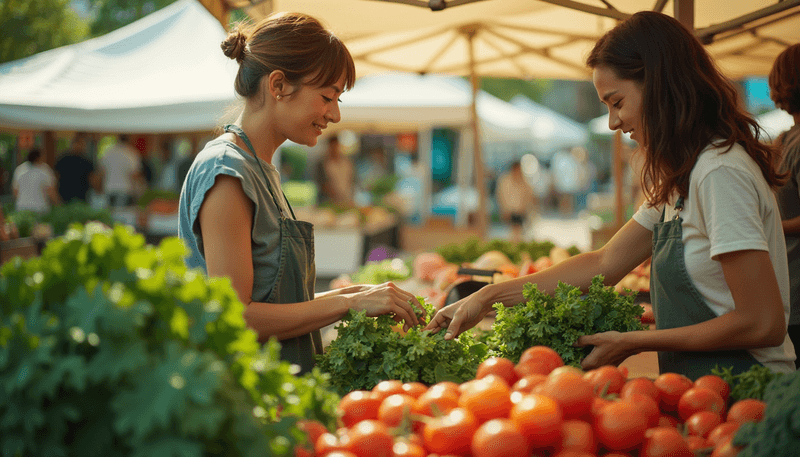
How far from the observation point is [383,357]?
2006mm

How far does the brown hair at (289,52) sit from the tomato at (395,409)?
1.13 m

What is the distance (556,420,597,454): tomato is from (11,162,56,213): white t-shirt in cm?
1041

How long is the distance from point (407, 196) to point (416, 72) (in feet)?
31.4

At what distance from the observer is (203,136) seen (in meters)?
17.9

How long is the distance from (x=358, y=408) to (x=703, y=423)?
826 millimetres

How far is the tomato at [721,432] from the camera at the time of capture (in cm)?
141

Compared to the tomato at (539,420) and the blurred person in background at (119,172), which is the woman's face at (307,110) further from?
the blurred person in background at (119,172)

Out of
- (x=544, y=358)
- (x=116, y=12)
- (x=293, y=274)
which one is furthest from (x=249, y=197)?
(x=116, y=12)

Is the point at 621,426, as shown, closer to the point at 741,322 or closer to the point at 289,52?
the point at 741,322

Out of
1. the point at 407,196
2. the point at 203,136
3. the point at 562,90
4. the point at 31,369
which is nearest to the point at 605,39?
the point at 31,369

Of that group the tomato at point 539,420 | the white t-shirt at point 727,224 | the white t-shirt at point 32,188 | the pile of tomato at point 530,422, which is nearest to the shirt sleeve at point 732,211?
the white t-shirt at point 727,224

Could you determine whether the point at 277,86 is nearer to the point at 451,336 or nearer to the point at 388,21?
the point at 451,336

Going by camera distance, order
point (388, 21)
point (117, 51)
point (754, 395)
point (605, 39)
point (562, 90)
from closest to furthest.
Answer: point (754, 395) < point (605, 39) < point (388, 21) < point (117, 51) < point (562, 90)

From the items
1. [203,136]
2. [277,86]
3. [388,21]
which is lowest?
[203,136]
